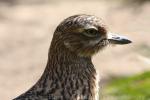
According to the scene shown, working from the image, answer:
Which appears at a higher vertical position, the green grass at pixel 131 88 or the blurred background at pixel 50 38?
the blurred background at pixel 50 38

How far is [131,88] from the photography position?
12.2 m

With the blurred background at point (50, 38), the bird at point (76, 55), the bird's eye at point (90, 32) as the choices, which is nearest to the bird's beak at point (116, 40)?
the bird at point (76, 55)

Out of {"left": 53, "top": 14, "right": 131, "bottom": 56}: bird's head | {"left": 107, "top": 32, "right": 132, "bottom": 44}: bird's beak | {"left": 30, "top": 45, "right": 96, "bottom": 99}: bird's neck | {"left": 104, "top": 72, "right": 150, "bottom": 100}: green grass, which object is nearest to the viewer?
{"left": 30, "top": 45, "right": 96, "bottom": 99}: bird's neck

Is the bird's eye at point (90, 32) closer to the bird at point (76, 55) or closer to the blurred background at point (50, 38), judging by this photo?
the bird at point (76, 55)

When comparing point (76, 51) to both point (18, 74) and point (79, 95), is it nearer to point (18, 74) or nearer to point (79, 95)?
point (79, 95)

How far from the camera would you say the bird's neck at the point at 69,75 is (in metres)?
9.42

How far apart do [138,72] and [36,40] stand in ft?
10.8

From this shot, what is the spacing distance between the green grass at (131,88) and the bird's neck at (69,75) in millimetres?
2011

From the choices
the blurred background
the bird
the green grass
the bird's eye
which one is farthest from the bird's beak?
the blurred background

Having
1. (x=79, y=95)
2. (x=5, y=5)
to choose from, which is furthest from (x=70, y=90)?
(x=5, y=5)

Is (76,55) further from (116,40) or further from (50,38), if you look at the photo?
(50,38)

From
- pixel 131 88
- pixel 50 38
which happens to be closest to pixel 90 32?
pixel 131 88

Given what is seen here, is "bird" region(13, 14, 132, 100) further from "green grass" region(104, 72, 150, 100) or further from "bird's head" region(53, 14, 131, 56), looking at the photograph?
"green grass" region(104, 72, 150, 100)

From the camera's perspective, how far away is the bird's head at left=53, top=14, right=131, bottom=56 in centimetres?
960
